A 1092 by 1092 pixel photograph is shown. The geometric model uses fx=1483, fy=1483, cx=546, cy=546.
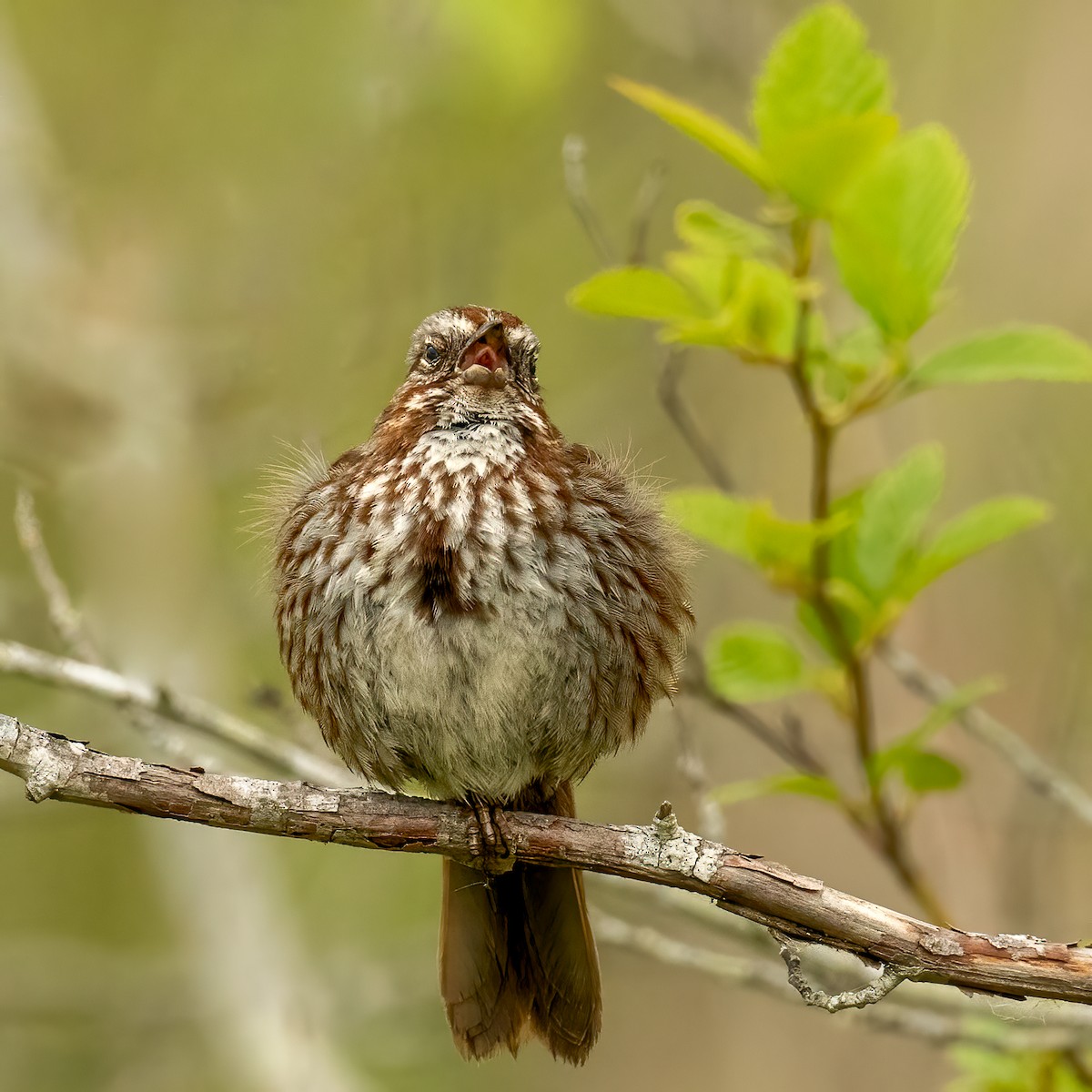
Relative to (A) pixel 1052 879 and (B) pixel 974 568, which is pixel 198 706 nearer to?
(A) pixel 1052 879

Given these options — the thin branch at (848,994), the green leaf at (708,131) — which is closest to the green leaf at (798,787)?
the thin branch at (848,994)

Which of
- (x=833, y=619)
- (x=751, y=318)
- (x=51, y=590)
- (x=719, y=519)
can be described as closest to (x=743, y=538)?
(x=719, y=519)

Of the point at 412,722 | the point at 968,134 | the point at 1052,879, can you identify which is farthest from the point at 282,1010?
the point at 968,134

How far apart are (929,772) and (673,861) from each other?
0.69 metres

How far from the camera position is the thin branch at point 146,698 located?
360 cm

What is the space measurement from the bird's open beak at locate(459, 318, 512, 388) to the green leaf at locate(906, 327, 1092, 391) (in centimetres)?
114

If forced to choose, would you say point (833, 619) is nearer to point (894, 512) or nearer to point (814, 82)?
point (894, 512)

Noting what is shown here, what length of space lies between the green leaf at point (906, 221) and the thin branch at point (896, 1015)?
1.61m

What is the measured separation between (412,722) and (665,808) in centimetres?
83

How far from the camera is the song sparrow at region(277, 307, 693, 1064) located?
3.36 meters

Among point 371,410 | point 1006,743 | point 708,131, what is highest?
point 371,410

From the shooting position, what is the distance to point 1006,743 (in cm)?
378

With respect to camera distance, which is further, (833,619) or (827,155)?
(833,619)

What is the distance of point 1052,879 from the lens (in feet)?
18.0
